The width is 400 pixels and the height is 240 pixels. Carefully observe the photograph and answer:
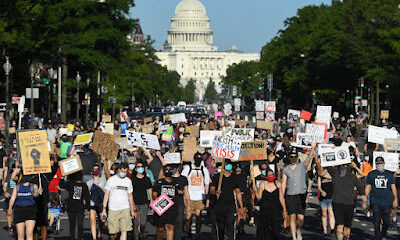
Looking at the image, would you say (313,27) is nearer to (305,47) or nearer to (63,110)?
(305,47)

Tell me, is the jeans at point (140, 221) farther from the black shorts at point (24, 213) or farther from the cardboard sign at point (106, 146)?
the cardboard sign at point (106, 146)

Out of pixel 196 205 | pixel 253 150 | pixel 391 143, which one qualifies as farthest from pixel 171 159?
pixel 391 143

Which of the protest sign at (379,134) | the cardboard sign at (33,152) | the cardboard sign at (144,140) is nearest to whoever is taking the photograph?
the cardboard sign at (33,152)

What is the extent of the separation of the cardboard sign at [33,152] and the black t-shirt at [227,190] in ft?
9.01

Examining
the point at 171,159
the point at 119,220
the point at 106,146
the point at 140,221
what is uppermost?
the point at 106,146

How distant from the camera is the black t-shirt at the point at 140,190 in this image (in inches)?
634

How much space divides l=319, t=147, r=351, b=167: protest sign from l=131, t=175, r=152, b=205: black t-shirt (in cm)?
317

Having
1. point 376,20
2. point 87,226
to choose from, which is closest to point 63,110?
point 376,20

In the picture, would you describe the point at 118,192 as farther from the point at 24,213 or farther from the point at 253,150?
the point at 253,150

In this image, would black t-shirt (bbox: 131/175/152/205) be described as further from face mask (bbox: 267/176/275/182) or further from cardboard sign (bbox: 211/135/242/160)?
face mask (bbox: 267/176/275/182)

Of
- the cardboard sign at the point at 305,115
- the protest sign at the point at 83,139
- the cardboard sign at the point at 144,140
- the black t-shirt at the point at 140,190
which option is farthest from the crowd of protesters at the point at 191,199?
the cardboard sign at the point at 305,115

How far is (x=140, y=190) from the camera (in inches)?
635

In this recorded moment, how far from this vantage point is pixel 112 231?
15430mm

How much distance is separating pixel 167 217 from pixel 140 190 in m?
0.96
